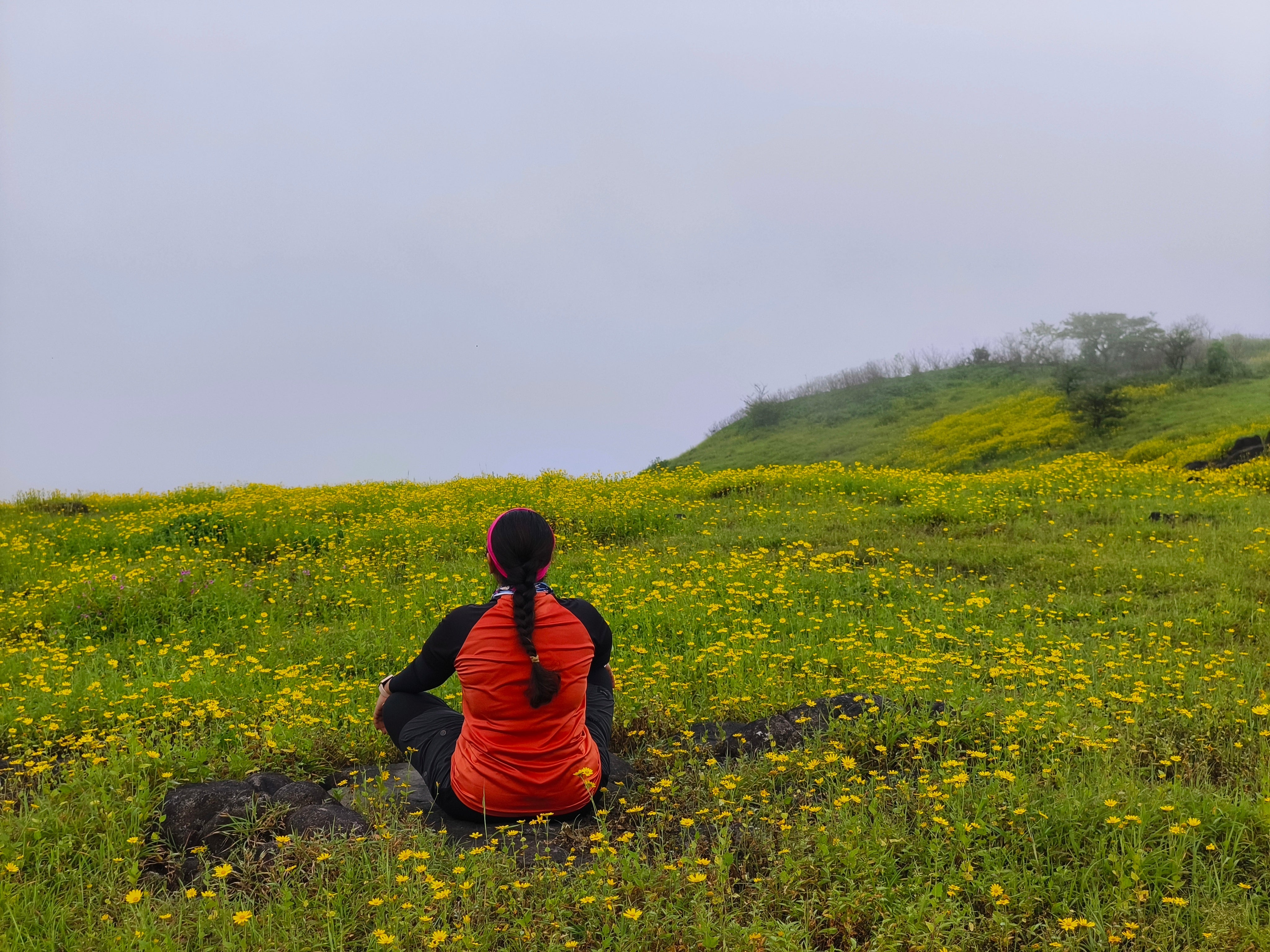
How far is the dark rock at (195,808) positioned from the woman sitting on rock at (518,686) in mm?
875

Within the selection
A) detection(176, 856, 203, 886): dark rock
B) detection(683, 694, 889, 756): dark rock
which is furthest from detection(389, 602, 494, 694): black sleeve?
detection(683, 694, 889, 756): dark rock

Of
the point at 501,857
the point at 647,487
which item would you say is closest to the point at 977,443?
the point at 647,487

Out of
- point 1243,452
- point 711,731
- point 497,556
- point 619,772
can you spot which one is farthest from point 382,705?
point 1243,452

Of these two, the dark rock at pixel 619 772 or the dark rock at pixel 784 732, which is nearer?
the dark rock at pixel 619 772

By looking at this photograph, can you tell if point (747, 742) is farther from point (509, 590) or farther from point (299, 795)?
point (299, 795)

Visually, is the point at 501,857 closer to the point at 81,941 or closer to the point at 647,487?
the point at 81,941

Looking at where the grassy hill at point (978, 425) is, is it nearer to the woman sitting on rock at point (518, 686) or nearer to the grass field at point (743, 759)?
the grass field at point (743, 759)

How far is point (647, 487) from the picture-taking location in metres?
16.6

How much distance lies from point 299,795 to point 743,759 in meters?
2.06

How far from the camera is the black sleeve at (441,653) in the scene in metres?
3.72

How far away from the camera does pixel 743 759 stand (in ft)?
13.7

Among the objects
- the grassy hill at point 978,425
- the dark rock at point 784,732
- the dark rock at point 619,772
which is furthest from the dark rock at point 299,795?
the grassy hill at point 978,425

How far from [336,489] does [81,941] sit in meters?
16.8

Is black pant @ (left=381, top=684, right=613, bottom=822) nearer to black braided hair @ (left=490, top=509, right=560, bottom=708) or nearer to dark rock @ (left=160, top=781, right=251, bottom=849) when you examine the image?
black braided hair @ (left=490, top=509, right=560, bottom=708)
